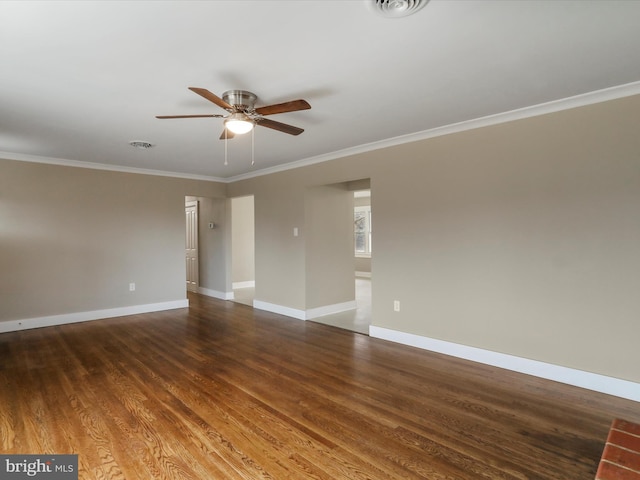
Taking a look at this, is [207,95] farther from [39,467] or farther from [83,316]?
[83,316]

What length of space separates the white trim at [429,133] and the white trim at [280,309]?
2287 mm

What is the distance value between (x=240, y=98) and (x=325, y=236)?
307 centimetres

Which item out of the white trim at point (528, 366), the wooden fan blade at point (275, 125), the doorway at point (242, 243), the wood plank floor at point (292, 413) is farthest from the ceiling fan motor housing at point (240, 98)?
the doorway at point (242, 243)

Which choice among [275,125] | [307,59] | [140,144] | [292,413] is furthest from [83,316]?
[307,59]

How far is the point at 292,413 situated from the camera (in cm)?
246

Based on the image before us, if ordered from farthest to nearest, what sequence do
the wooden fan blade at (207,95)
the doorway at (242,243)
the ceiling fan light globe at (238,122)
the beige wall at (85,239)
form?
the doorway at (242,243), the beige wall at (85,239), the ceiling fan light globe at (238,122), the wooden fan blade at (207,95)

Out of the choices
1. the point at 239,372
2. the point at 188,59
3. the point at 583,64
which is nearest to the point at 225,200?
the point at 239,372

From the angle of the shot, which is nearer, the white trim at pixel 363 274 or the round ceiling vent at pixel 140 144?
the round ceiling vent at pixel 140 144

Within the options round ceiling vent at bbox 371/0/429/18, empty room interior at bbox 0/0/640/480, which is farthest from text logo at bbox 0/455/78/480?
round ceiling vent at bbox 371/0/429/18

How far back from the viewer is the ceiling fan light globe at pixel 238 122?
2609mm

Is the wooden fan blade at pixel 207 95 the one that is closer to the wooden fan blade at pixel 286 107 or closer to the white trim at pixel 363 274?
the wooden fan blade at pixel 286 107

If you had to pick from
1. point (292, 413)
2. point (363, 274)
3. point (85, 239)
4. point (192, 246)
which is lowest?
point (292, 413)

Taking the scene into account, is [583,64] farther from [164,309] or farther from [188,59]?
[164,309]

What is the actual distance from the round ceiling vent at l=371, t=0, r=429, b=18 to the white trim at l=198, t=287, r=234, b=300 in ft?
19.9
